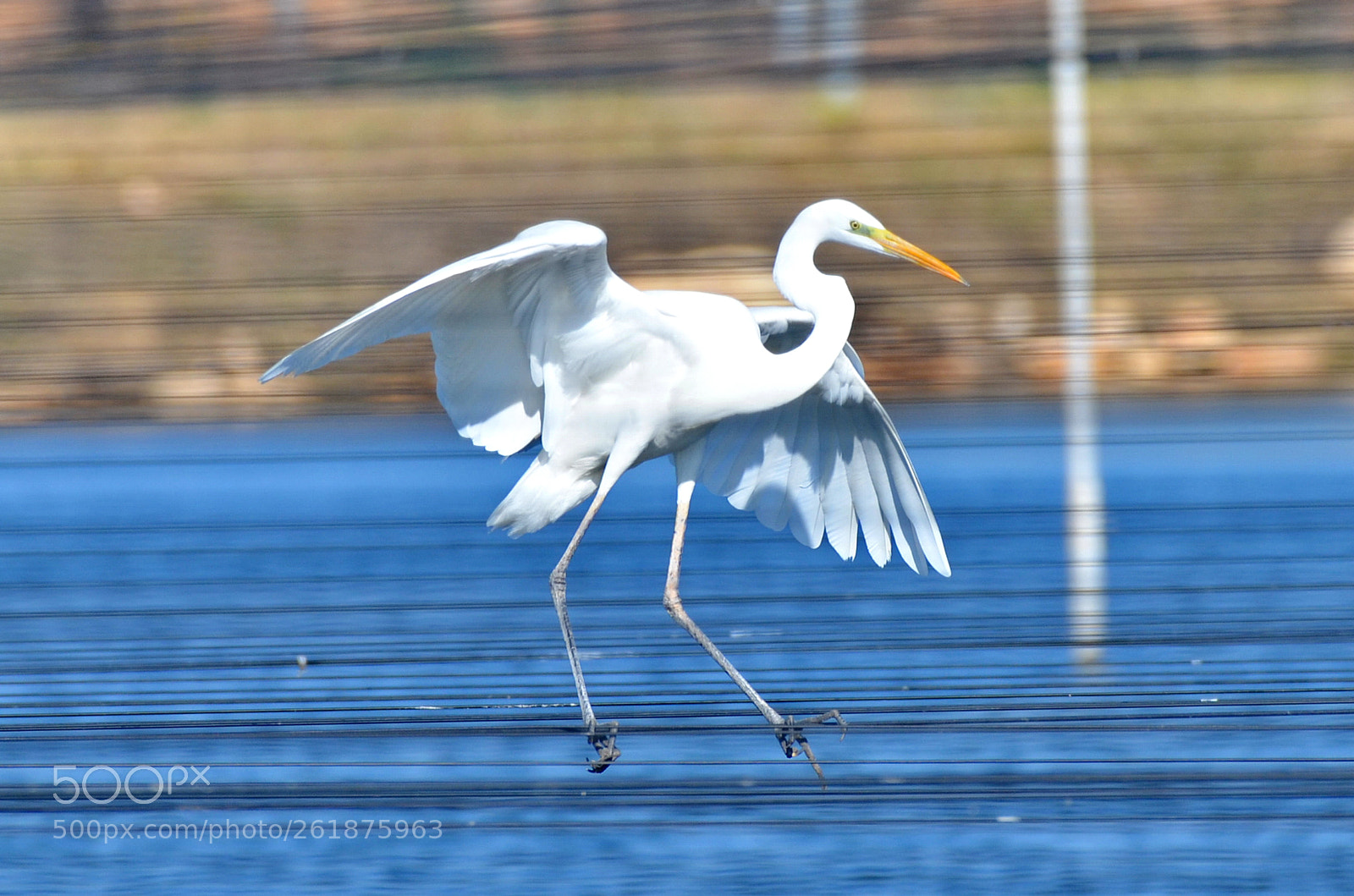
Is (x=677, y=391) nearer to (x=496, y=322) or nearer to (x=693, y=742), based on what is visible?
(x=496, y=322)

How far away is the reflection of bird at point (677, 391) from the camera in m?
3.01

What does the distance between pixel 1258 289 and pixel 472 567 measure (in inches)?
161

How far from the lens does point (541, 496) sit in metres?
3.33

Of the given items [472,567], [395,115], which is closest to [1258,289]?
[395,115]

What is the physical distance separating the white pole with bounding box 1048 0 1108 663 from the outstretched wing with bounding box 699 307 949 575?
0.41m

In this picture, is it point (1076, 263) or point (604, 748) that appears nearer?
point (604, 748)

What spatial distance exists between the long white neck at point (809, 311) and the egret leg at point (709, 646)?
1.13 ft

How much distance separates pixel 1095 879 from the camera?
11.0ft

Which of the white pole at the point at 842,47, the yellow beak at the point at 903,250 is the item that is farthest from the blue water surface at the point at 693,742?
the white pole at the point at 842,47

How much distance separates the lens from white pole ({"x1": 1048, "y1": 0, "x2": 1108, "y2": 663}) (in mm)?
3482

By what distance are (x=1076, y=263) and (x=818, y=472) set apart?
715 millimetres

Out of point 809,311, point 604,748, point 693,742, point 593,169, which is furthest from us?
point 693,742

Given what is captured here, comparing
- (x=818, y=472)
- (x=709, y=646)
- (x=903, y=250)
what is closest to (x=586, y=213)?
(x=818, y=472)

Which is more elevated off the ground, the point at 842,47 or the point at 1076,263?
the point at 842,47
